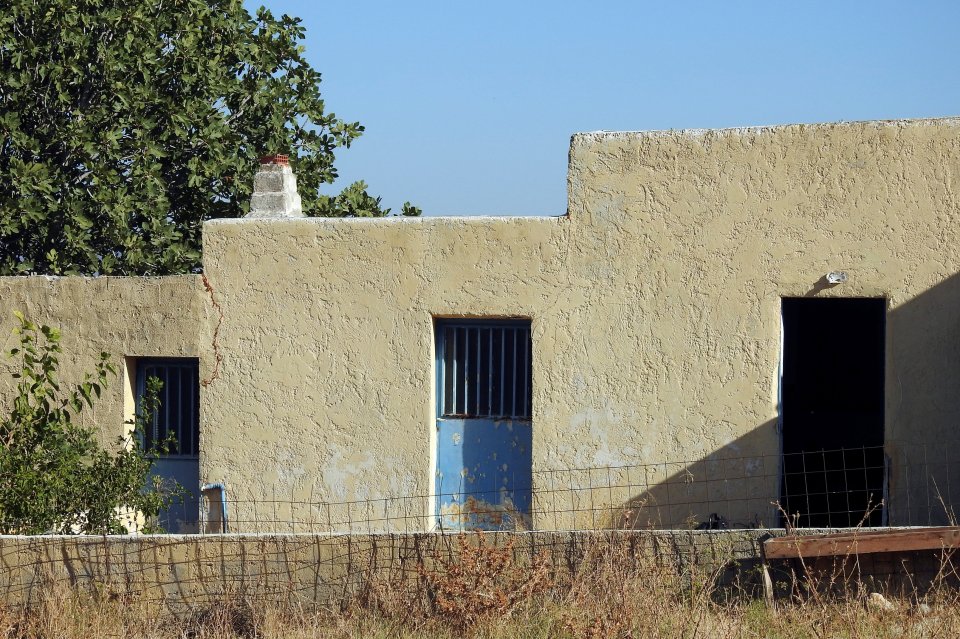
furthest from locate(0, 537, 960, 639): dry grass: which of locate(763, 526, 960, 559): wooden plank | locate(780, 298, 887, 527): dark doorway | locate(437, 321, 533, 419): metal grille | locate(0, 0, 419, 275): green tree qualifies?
locate(0, 0, 419, 275): green tree

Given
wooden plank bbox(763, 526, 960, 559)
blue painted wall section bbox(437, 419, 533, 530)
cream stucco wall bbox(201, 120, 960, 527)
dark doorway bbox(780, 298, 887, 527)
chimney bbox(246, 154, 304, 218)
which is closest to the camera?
wooden plank bbox(763, 526, 960, 559)

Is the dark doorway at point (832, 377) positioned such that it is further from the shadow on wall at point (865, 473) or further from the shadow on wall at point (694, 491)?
the shadow on wall at point (694, 491)

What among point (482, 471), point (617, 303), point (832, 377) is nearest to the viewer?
point (617, 303)

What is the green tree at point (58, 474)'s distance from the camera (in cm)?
873

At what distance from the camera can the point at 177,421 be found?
435 inches

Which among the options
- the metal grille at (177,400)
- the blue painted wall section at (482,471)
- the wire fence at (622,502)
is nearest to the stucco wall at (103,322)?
the metal grille at (177,400)

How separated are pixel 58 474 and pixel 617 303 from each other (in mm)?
4525

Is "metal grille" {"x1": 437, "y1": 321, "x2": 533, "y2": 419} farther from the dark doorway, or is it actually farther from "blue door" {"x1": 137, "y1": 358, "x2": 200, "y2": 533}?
the dark doorway

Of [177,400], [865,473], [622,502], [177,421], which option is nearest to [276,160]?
[177,400]

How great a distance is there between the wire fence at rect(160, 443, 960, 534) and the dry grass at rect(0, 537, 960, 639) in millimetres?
1104

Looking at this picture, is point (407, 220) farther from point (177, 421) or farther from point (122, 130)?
point (122, 130)

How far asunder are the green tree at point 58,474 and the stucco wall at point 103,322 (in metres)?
0.57

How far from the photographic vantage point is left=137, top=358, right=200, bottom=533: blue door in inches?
427

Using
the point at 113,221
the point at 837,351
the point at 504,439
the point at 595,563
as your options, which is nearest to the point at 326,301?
the point at 504,439
